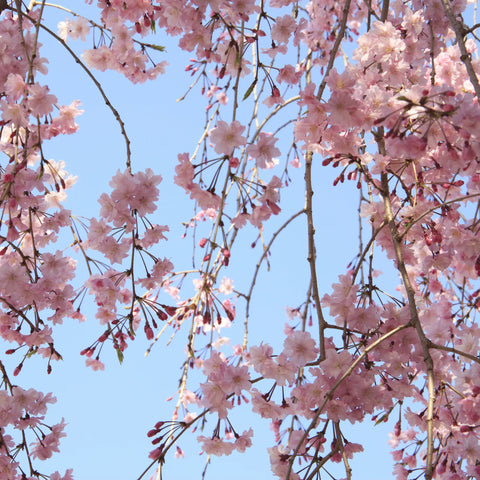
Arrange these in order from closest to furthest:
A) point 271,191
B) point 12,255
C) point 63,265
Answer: point 271,191
point 63,265
point 12,255

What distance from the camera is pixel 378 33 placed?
7.19 ft

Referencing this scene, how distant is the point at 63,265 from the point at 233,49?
1.12 meters

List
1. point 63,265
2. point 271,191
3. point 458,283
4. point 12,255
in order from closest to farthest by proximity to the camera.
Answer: point 271,191 < point 63,265 < point 12,255 < point 458,283

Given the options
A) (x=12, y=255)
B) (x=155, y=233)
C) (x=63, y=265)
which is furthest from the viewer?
(x=12, y=255)

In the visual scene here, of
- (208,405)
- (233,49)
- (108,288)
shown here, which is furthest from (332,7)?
(208,405)

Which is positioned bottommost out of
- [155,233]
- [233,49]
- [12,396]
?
[12,396]

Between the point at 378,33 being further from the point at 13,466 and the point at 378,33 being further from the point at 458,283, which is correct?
the point at 13,466

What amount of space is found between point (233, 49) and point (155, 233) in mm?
873

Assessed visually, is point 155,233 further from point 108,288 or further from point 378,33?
point 378,33

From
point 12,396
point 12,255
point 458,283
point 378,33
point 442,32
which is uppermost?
point 442,32

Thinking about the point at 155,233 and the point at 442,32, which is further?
the point at 442,32

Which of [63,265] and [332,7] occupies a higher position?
[332,7]

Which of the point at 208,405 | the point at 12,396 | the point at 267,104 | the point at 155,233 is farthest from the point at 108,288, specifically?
the point at 267,104

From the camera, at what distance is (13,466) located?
78.5 inches
